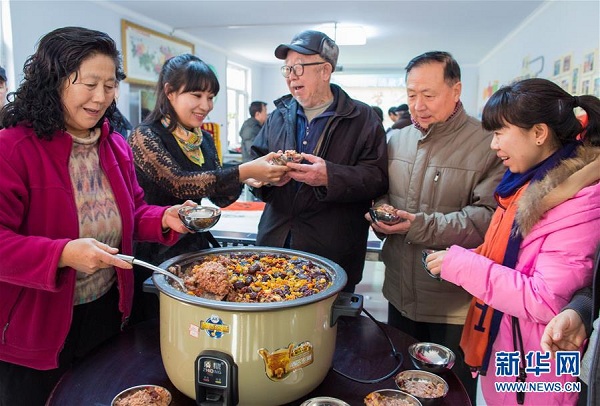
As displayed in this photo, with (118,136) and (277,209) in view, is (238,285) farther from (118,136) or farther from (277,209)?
(277,209)

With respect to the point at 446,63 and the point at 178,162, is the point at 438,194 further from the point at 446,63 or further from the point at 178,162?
the point at 178,162

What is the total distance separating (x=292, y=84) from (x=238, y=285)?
39.6 inches

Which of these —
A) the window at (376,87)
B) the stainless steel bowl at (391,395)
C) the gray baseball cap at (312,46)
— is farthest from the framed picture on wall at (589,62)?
the window at (376,87)

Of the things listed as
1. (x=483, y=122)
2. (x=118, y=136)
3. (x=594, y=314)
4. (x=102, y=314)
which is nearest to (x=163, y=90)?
(x=118, y=136)

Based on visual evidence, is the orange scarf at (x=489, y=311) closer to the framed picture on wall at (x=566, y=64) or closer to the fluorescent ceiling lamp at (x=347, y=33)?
the framed picture on wall at (x=566, y=64)

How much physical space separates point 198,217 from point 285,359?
52cm

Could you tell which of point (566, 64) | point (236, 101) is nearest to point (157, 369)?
point (566, 64)

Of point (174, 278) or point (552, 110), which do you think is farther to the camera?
point (552, 110)

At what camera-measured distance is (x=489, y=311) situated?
1.27m

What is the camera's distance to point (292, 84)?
180 centimetres

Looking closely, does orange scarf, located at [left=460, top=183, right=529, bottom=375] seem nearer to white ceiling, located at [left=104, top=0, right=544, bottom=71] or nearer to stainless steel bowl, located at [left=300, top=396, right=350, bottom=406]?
stainless steel bowl, located at [left=300, top=396, right=350, bottom=406]

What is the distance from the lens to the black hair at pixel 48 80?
3.54ft

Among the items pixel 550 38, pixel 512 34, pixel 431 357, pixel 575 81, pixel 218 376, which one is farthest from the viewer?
pixel 512 34

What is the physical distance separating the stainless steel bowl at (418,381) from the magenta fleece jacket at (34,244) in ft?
2.71
